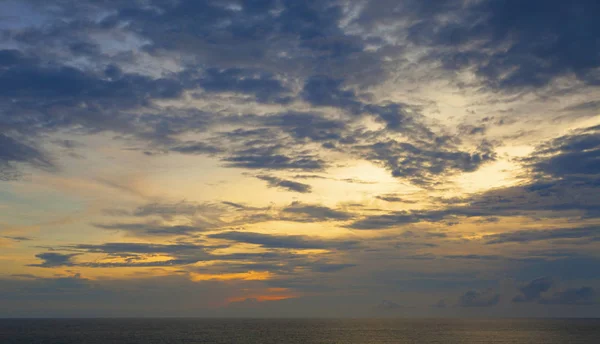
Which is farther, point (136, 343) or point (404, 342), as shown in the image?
point (404, 342)

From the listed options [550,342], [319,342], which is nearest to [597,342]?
[550,342]

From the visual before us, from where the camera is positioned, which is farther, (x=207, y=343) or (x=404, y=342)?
(x=404, y=342)

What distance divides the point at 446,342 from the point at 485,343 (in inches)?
512

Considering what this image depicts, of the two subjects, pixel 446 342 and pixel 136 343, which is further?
pixel 446 342

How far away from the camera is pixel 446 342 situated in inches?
6983

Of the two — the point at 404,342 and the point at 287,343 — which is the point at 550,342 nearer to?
the point at 404,342

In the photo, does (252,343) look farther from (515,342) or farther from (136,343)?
(515,342)

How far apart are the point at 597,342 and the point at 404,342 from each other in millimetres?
65453

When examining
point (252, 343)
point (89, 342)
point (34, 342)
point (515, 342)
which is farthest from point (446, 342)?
point (34, 342)

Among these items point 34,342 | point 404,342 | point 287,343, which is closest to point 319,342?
point 287,343

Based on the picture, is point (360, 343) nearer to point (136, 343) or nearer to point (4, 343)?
point (136, 343)

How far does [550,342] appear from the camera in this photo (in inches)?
7087

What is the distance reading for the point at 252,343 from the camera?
548 ft

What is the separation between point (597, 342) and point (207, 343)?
431ft
